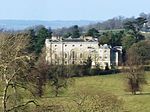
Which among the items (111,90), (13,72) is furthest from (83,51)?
(13,72)

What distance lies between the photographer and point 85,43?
271 feet

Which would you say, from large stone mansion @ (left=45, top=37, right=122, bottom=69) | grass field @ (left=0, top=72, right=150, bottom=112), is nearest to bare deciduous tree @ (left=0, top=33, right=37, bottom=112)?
grass field @ (left=0, top=72, right=150, bottom=112)

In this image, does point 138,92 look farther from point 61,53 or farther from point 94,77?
point 61,53

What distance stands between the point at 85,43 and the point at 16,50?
63867mm

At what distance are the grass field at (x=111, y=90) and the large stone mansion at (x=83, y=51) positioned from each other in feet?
35.4

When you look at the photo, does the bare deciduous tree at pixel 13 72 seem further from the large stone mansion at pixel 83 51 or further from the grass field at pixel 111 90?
the large stone mansion at pixel 83 51

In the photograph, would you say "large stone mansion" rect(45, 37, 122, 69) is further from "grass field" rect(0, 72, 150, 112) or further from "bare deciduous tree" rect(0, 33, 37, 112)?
A: "bare deciduous tree" rect(0, 33, 37, 112)

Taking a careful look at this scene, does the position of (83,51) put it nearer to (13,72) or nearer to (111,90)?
(111,90)

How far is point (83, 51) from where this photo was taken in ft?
264

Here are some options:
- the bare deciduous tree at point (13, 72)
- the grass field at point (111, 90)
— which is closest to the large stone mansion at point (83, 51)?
the grass field at point (111, 90)

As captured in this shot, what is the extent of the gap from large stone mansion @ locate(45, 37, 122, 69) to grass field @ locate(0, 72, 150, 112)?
10.8 metres

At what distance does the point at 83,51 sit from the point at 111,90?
94.6 ft

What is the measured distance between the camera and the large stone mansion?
77250 mm

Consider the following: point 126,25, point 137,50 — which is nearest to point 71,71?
point 137,50
